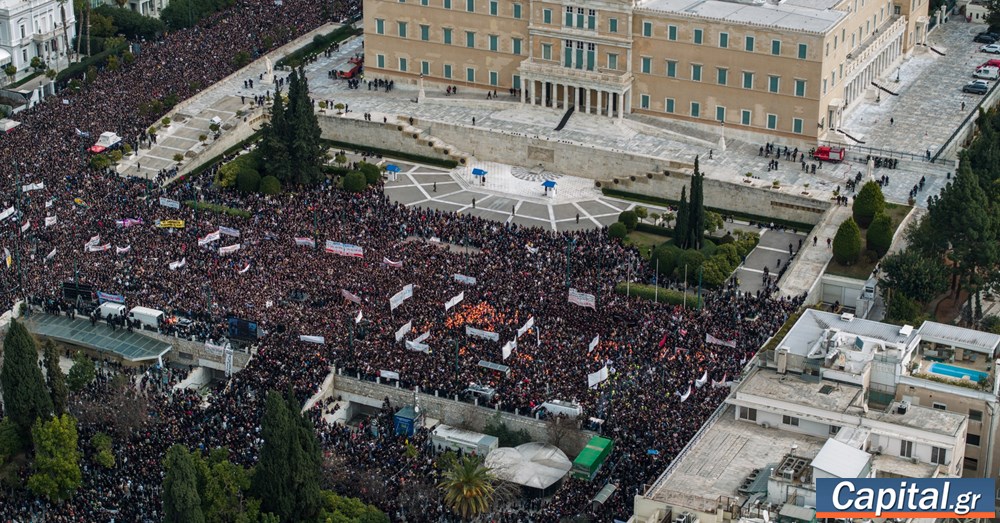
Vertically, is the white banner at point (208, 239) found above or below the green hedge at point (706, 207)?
above

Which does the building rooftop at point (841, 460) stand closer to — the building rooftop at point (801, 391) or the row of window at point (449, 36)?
the building rooftop at point (801, 391)

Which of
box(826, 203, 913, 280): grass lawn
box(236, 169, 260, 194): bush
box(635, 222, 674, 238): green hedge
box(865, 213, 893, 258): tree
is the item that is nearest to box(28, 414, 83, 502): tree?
box(236, 169, 260, 194): bush

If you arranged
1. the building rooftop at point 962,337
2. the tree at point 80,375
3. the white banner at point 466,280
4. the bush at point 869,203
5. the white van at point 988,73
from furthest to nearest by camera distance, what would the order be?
the white van at point 988,73
the bush at point 869,203
the white banner at point 466,280
the tree at point 80,375
the building rooftop at point 962,337

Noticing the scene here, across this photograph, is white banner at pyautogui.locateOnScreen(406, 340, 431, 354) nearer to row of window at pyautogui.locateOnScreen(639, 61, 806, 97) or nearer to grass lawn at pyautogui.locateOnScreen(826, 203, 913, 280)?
grass lawn at pyautogui.locateOnScreen(826, 203, 913, 280)

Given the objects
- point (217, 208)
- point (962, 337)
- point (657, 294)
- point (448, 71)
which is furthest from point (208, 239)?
point (962, 337)

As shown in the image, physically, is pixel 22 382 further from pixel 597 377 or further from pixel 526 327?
pixel 597 377

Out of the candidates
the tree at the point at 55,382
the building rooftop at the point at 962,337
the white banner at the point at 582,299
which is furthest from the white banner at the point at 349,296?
the building rooftop at the point at 962,337

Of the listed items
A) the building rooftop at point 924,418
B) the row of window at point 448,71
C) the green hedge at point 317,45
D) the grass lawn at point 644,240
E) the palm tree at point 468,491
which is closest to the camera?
the building rooftop at point 924,418
